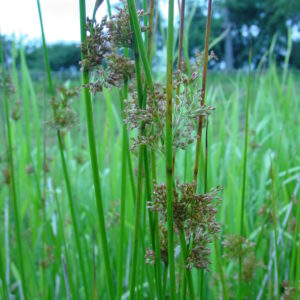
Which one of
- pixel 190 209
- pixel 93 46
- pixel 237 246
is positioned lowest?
pixel 237 246

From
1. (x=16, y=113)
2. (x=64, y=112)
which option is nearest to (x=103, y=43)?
(x=64, y=112)

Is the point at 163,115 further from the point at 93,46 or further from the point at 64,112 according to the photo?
the point at 64,112

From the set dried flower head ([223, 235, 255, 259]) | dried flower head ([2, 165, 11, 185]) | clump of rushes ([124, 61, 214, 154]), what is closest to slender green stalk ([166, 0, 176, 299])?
clump of rushes ([124, 61, 214, 154])

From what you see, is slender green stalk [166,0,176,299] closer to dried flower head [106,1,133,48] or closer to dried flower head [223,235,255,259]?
dried flower head [106,1,133,48]

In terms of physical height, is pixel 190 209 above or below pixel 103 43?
below

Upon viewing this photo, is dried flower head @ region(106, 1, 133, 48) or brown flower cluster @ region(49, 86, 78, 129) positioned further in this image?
brown flower cluster @ region(49, 86, 78, 129)

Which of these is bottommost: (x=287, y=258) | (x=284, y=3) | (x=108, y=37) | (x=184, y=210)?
(x=287, y=258)

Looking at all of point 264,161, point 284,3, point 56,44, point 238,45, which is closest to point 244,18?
point 238,45

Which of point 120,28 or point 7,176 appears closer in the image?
point 120,28

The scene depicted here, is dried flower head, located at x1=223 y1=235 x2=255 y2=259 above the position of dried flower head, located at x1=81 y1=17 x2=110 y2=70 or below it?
below

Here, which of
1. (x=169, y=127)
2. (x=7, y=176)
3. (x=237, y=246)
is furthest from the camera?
(x=7, y=176)

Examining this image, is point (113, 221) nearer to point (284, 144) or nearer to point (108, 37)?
point (108, 37)
